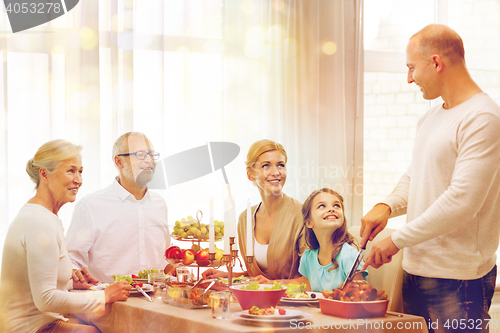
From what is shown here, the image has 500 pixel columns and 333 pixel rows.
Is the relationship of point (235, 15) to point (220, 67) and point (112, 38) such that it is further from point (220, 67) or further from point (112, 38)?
point (112, 38)

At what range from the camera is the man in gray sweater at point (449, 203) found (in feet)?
4.82

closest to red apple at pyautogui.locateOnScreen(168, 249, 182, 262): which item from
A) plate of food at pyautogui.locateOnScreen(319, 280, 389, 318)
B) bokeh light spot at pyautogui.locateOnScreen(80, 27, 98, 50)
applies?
plate of food at pyautogui.locateOnScreen(319, 280, 389, 318)

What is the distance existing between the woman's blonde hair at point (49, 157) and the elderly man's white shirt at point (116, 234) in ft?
1.95

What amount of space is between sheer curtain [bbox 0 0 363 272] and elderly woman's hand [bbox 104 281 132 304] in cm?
109

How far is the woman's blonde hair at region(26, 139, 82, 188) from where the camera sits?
193 centimetres

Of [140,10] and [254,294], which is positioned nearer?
[254,294]

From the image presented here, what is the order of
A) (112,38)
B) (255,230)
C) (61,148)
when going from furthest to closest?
1. (112,38)
2. (255,230)
3. (61,148)

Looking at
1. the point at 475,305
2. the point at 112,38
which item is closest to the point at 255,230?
the point at 475,305

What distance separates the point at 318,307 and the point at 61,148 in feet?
3.77

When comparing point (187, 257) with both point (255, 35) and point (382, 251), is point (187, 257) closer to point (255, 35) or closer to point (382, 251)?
point (382, 251)

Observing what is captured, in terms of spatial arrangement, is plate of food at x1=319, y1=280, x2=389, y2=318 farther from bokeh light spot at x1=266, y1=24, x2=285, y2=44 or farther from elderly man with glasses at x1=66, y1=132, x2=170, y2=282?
bokeh light spot at x1=266, y1=24, x2=285, y2=44

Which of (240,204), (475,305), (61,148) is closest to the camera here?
(475,305)

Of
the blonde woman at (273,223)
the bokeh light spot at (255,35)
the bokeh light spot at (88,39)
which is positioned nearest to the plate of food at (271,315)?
the blonde woman at (273,223)

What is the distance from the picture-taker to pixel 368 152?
3648mm
